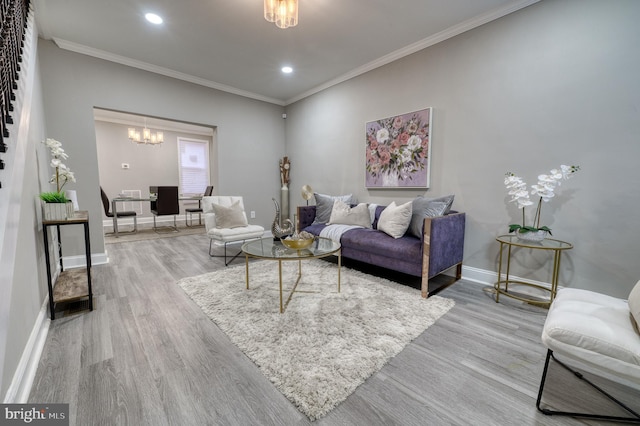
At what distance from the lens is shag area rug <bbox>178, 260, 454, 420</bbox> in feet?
4.40

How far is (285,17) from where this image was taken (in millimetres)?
2061

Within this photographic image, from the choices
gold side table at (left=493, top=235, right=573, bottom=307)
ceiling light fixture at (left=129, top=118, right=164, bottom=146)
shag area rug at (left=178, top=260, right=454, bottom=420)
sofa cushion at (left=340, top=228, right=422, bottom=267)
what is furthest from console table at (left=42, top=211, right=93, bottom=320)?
ceiling light fixture at (left=129, top=118, right=164, bottom=146)

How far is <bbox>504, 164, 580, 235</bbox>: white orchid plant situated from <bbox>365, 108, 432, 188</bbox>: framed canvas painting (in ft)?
3.03

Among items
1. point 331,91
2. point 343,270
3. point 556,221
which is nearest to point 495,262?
point 556,221

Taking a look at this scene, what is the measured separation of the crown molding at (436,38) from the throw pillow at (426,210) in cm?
170

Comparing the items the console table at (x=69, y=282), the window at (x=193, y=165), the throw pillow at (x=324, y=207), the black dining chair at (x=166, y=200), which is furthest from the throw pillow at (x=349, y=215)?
the window at (x=193, y=165)

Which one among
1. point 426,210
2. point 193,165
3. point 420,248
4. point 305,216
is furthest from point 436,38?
point 193,165

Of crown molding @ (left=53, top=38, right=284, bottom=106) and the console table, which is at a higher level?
crown molding @ (left=53, top=38, right=284, bottom=106)

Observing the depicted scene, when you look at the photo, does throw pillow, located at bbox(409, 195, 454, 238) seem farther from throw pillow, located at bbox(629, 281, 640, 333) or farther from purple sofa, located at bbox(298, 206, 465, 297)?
throw pillow, located at bbox(629, 281, 640, 333)

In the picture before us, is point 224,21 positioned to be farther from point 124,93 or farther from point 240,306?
point 240,306

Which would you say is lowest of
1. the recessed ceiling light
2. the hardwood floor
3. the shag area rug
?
the hardwood floor

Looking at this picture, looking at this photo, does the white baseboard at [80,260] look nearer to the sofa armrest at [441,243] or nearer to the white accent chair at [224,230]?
the white accent chair at [224,230]

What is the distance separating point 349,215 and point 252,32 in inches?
91.4

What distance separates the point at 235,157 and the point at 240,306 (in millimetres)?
3081
